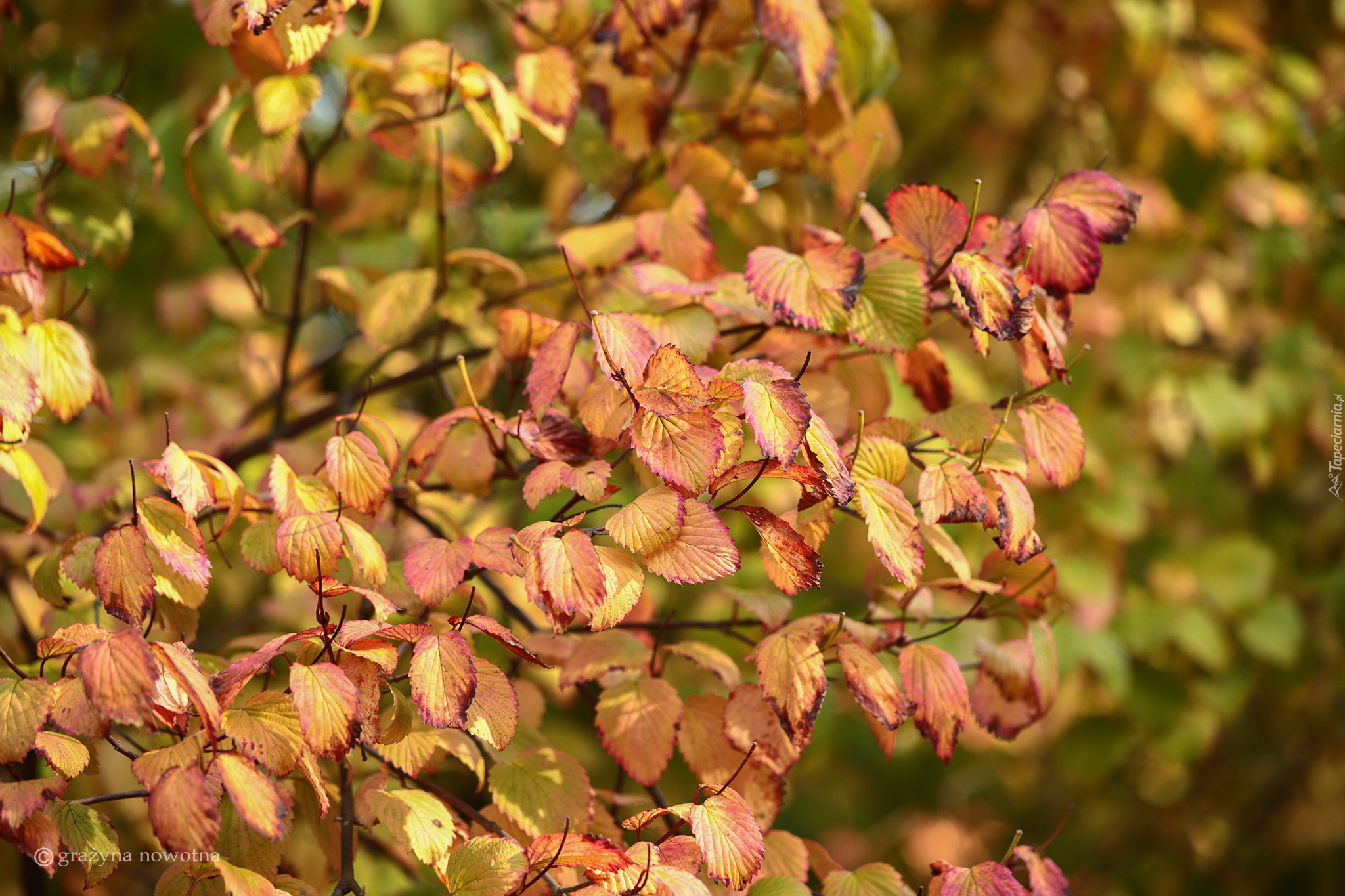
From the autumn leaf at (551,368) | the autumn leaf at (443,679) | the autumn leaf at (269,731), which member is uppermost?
the autumn leaf at (551,368)

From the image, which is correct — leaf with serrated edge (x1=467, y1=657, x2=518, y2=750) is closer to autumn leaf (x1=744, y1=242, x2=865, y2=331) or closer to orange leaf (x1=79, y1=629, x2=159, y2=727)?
orange leaf (x1=79, y1=629, x2=159, y2=727)

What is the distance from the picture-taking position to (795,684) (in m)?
0.71

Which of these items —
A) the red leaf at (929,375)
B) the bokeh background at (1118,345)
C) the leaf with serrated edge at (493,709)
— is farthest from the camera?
the bokeh background at (1118,345)

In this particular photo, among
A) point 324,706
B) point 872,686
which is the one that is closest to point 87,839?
point 324,706

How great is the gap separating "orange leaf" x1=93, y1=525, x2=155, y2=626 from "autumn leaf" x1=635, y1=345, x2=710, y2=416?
35cm

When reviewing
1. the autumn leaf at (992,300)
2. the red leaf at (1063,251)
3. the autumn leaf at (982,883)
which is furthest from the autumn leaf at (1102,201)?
the autumn leaf at (982,883)

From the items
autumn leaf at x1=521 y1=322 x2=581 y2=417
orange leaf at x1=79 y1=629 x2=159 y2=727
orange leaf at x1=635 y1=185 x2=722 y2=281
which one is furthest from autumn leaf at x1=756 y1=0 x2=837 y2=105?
orange leaf at x1=79 y1=629 x2=159 y2=727

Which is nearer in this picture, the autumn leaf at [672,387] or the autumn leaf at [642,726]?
the autumn leaf at [672,387]

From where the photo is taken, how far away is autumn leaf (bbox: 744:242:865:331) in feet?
2.49

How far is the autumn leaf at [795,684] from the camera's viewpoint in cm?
71

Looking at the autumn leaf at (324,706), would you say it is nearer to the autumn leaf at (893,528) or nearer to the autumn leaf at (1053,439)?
the autumn leaf at (893,528)

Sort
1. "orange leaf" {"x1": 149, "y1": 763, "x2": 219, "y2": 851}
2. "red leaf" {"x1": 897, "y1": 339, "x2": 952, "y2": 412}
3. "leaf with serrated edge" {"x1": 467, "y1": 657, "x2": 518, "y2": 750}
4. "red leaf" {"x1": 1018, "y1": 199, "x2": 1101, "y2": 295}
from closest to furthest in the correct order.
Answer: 1. "orange leaf" {"x1": 149, "y1": 763, "x2": 219, "y2": 851}
2. "leaf with serrated edge" {"x1": 467, "y1": 657, "x2": 518, "y2": 750}
3. "red leaf" {"x1": 1018, "y1": 199, "x2": 1101, "y2": 295}
4. "red leaf" {"x1": 897, "y1": 339, "x2": 952, "y2": 412}

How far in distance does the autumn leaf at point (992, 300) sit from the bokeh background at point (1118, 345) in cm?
63

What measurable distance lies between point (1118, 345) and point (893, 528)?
1.38 meters
